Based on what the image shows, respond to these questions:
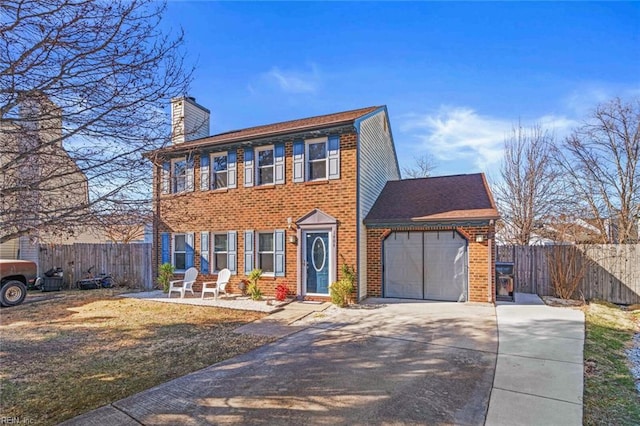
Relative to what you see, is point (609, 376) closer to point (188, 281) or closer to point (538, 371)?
point (538, 371)

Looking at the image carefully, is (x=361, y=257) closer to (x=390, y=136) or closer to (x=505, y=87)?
(x=390, y=136)

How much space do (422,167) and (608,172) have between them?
526 inches

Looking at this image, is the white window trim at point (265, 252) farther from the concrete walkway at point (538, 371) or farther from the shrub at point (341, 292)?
the concrete walkway at point (538, 371)

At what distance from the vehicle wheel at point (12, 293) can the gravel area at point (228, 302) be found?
2.85 meters

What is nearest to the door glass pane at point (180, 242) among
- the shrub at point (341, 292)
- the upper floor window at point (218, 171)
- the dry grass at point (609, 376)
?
the upper floor window at point (218, 171)

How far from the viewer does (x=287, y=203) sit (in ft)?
37.1

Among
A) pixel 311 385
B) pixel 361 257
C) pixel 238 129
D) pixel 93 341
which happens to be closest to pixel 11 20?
pixel 311 385

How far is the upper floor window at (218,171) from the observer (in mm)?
12578

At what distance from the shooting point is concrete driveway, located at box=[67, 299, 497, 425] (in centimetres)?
370

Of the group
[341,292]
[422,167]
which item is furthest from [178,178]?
[422,167]

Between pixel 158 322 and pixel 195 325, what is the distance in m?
1.03

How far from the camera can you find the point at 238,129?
48.1 feet

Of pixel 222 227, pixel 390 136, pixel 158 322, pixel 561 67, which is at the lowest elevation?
pixel 158 322

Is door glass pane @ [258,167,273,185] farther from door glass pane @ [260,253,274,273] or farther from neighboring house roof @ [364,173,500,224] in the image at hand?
neighboring house roof @ [364,173,500,224]
